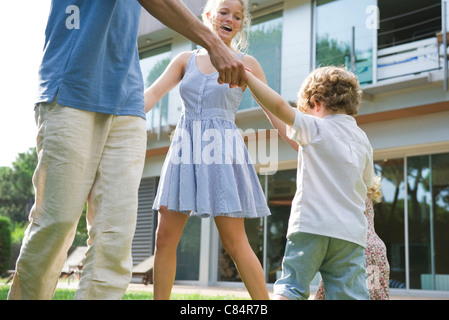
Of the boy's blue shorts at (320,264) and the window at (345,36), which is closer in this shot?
the boy's blue shorts at (320,264)

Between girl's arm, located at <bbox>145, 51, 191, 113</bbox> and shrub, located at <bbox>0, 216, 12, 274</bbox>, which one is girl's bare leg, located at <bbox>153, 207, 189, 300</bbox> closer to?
girl's arm, located at <bbox>145, 51, 191, 113</bbox>

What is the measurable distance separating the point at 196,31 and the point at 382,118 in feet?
27.4

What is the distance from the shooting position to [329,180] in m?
2.45

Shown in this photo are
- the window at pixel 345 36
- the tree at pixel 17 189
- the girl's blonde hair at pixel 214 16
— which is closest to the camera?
the girl's blonde hair at pixel 214 16

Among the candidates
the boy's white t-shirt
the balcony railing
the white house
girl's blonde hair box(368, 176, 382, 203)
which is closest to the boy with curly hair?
the boy's white t-shirt

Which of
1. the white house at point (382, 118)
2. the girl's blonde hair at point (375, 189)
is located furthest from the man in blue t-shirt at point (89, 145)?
the white house at point (382, 118)

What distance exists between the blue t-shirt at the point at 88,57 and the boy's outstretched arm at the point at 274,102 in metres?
0.61

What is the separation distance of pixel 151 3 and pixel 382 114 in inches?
325

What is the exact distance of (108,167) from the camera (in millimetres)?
2080

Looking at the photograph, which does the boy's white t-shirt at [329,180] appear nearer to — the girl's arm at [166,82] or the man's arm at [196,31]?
the man's arm at [196,31]

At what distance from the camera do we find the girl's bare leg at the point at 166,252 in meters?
2.77

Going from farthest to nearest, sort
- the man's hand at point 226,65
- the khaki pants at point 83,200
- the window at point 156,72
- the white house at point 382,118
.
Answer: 1. the window at point 156,72
2. the white house at point 382,118
3. the man's hand at point 226,65
4. the khaki pants at point 83,200

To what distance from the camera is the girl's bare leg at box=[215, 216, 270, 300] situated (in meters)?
2.78
